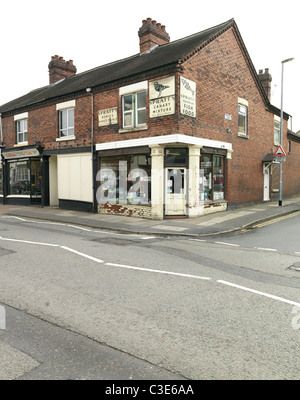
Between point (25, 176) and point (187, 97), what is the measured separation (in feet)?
42.9

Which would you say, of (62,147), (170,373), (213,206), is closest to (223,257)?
(170,373)

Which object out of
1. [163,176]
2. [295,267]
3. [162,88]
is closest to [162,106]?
[162,88]

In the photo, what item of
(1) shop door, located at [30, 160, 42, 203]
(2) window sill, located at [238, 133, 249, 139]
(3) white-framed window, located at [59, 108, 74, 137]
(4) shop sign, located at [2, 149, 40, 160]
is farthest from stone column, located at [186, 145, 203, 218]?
(1) shop door, located at [30, 160, 42, 203]

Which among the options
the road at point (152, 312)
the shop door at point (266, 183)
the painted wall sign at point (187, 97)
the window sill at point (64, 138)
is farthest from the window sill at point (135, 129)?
the shop door at point (266, 183)

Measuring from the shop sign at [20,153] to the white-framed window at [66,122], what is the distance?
236 centimetres

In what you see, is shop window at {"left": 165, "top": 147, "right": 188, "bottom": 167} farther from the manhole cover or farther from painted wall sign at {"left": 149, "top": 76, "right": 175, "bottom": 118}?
the manhole cover

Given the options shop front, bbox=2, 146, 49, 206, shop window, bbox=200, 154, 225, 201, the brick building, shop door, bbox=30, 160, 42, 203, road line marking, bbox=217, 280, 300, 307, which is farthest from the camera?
shop door, bbox=30, 160, 42, 203

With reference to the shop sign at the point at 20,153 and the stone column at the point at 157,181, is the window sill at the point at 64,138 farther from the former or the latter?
the stone column at the point at 157,181

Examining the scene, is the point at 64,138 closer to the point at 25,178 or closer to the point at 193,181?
the point at 25,178

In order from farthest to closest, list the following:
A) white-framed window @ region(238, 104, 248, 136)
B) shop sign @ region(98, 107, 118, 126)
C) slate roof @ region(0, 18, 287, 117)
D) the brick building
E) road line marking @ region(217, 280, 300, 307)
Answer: white-framed window @ region(238, 104, 248, 136), shop sign @ region(98, 107, 118, 126), the brick building, slate roof @ region(0, 18, 287, 117), road line marking @ region(217, 280, 300, 307)

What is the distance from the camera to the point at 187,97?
1417 cm

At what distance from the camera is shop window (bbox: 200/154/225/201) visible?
622 inches

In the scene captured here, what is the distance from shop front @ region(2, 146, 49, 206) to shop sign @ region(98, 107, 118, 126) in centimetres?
547

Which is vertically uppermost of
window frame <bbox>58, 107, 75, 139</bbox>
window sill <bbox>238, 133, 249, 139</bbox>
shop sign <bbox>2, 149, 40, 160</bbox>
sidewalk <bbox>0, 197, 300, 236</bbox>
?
window frame <bbox>58, 107, 75, 139</bbox>
